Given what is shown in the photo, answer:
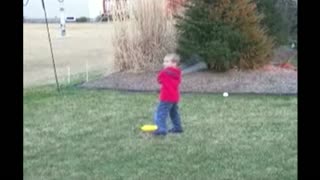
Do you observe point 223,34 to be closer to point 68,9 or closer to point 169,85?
point 169,85

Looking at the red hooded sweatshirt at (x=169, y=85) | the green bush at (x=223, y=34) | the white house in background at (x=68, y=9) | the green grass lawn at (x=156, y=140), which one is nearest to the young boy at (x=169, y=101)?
the red hooded sweatshirt at (x=169, y=85)

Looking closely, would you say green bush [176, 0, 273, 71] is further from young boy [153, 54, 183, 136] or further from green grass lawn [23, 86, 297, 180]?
young boy [153, 54, 183, 136]

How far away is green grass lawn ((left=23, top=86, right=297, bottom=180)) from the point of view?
494cm

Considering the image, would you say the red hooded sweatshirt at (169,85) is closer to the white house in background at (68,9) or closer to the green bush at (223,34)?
the green bush at (223,34)

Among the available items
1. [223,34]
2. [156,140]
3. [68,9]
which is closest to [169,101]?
[156,140]

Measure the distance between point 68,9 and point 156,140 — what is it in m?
38.1

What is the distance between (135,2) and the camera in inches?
470
